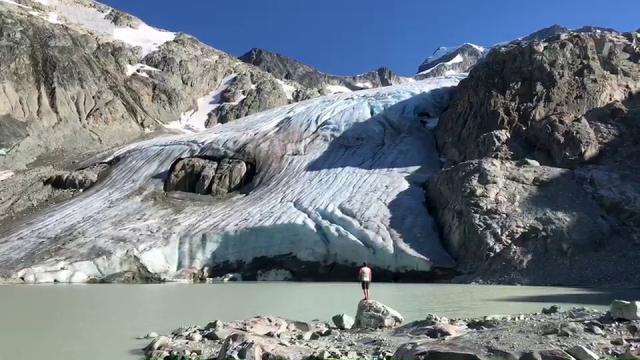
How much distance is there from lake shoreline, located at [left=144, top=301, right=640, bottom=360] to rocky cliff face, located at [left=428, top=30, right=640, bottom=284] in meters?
14.4

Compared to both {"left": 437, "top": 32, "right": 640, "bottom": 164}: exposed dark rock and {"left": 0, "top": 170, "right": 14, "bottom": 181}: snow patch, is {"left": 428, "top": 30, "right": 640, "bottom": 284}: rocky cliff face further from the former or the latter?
{"left": 0, "top": 170, "right": 14, "bottom": 181}: snow patch

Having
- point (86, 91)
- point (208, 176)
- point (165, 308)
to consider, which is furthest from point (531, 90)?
point (86, 91)

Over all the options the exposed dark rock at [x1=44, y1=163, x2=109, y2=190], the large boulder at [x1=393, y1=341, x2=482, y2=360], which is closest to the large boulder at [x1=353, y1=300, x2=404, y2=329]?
the large boulder at [x1=393, y1=341, x2=482, y2=360]

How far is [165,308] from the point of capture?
52.9ft

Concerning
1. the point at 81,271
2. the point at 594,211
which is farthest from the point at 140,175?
the point at 594,211

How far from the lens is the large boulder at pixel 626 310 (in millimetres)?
9672

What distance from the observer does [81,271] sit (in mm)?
28922

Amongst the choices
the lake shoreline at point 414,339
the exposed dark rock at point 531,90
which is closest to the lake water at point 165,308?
the lake shoreline at point 414,339

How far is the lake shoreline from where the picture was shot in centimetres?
795

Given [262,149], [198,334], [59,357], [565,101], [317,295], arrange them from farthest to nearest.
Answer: [262,149], [565,101], [317,295], [198,334], [59,357]

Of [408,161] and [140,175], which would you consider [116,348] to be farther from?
[140,175]

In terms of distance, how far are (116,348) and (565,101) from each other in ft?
108

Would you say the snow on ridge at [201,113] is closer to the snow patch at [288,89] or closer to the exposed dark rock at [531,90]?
the snow patch at [288,89]

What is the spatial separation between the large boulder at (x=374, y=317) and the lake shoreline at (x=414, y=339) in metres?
0.02
